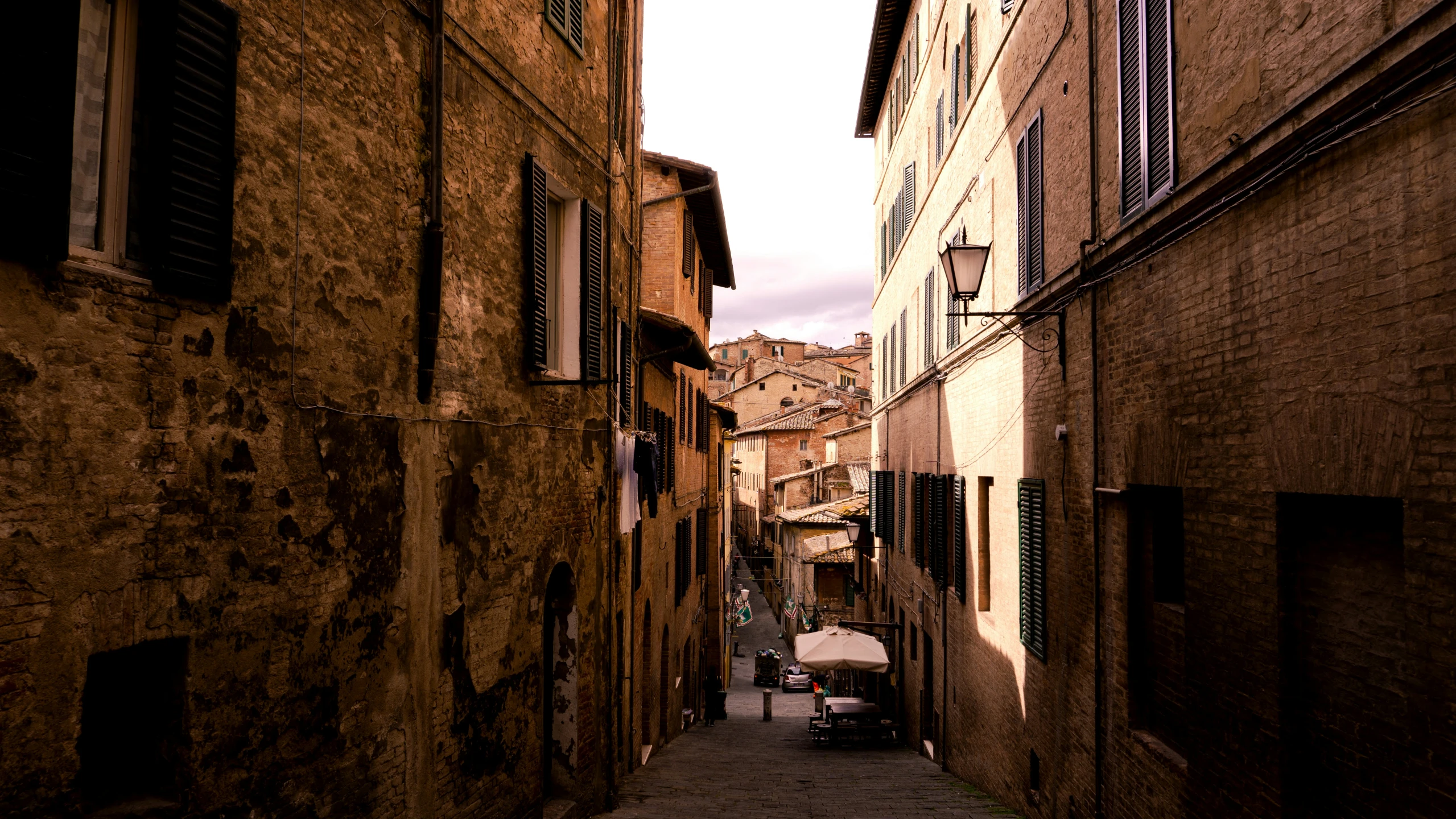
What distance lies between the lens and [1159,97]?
667 centimetres

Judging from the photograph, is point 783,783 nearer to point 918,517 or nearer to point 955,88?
point 918,517

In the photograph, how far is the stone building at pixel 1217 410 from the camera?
408 cm

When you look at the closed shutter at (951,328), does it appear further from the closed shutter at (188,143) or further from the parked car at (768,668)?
the parked car at (768,668)

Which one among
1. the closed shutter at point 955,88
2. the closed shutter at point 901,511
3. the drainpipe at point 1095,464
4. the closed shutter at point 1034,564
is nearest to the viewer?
the drainpipe at point 1095,464

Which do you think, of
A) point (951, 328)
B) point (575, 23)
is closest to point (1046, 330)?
point (951, 328)

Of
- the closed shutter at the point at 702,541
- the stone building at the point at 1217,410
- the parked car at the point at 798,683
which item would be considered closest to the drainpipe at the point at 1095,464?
the stone building at the point at 1217,410

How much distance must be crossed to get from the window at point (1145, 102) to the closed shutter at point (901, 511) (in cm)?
1353

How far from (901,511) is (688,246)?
7.89m

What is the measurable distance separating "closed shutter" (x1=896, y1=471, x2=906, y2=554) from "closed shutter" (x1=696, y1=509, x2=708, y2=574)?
6.26 m

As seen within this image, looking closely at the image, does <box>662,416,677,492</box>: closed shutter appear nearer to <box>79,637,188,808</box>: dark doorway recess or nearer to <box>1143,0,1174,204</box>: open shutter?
<box>1143,0,1174,204</box>: open shutter

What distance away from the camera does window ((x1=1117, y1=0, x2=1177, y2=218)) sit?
21.3 feet

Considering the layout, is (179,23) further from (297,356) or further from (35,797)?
(35,797)

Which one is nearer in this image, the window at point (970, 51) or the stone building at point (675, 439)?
the window at point (970, 51)

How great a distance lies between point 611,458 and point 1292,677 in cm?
767
